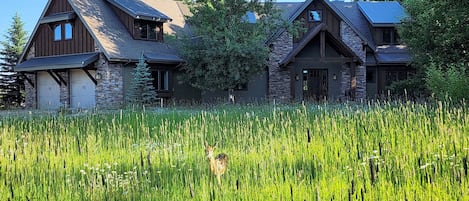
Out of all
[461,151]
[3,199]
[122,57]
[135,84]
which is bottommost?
[3,199]

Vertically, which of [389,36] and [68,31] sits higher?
[389,36]

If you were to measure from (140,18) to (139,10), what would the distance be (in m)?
0.64

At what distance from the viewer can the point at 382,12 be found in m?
26.5

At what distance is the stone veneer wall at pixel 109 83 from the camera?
786 inches

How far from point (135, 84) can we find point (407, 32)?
12520 millimetres

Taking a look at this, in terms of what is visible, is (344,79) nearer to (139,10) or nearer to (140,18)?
(140,18)

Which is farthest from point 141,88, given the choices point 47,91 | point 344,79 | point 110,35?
point 344,79

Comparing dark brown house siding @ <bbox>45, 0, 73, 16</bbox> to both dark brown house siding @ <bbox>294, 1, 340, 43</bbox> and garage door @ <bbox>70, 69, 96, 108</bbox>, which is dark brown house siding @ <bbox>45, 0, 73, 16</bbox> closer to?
garage door @ <bbox>70, 69, 96, 108</bbox>

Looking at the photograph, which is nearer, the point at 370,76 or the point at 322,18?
the point at 322,18

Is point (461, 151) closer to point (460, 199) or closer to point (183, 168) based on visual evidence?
point (460, 199)

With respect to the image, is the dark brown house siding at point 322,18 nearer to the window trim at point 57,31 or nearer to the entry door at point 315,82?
the entry door at point 315,82

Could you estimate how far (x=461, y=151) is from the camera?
14.0 feet

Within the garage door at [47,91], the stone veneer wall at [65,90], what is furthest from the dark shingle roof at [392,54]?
the garage door at [47,91]

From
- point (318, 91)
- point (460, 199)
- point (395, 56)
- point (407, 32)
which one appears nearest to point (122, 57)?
point (318, 91)
